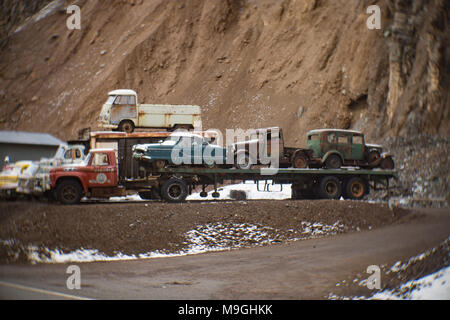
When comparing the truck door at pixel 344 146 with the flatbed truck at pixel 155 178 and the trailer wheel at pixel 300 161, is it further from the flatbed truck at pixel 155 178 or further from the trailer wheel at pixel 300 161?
the trailer wheel at pixel 300 161

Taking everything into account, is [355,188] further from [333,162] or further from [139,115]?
[139,115]

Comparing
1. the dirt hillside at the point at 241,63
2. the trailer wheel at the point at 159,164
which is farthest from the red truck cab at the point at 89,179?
the dirt hillside at the point at 241,63

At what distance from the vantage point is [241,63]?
43156 mm

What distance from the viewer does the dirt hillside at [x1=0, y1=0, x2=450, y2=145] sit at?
29391 mm

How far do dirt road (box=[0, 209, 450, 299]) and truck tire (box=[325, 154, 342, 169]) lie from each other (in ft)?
18.9

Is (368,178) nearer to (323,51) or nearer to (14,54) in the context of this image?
(323,51)

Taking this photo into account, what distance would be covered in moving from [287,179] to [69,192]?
784 cm

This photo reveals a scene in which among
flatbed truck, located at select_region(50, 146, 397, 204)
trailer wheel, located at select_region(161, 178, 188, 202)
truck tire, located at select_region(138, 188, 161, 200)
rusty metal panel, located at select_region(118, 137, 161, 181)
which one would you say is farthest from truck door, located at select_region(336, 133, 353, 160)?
truck tire, located at select_region(138, 188, 161, 200)

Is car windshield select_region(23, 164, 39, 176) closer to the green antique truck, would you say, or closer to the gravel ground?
the gravel ground

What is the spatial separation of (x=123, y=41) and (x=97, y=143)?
33750 millimetres

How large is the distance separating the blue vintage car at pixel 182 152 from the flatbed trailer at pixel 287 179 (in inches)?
16.5

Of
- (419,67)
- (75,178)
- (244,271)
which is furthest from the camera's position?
(419,67)

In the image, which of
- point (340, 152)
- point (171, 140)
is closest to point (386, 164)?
point (340, 152)
